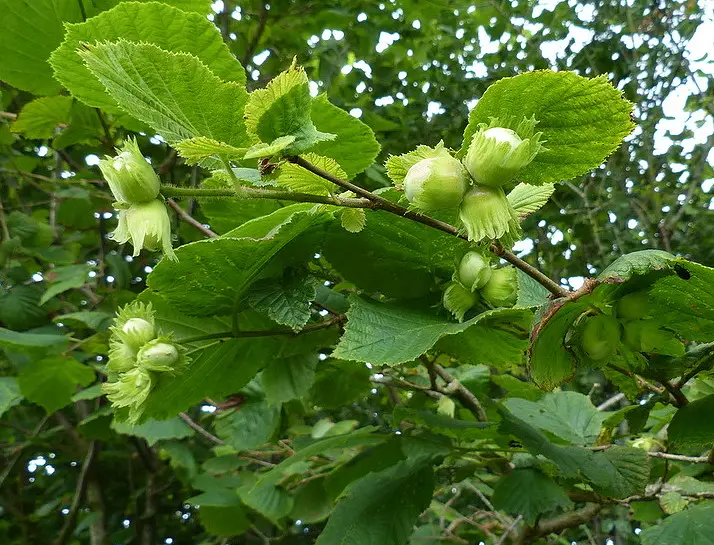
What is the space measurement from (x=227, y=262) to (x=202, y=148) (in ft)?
0.52

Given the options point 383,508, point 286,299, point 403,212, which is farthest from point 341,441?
point 403,212

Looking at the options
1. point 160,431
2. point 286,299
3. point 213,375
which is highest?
point 286,299

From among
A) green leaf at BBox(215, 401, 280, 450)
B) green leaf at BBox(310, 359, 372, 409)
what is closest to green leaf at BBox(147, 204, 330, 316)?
green leaf at BBox(310, 359, 372, 409)

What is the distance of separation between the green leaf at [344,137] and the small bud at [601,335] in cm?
25

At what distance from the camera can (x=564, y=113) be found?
0.48 meters

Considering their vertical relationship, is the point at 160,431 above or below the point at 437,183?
below

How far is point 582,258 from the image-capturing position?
265cm

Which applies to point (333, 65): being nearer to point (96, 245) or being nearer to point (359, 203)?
point (96, 245)

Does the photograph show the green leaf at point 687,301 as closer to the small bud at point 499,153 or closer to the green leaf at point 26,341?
the small bud at point 499,153

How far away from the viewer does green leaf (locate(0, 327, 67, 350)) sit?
3.61 ft

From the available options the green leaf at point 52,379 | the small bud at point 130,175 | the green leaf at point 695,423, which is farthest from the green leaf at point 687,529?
the green leaf at point 52,379

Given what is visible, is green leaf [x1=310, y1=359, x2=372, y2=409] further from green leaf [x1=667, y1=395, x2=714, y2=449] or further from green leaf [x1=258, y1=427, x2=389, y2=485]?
green leaf [x1=667, y1=395, x2=714, y2=449]

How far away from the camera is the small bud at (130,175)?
0.44 m

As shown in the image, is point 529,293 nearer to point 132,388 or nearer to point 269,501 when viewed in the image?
point 132,388
